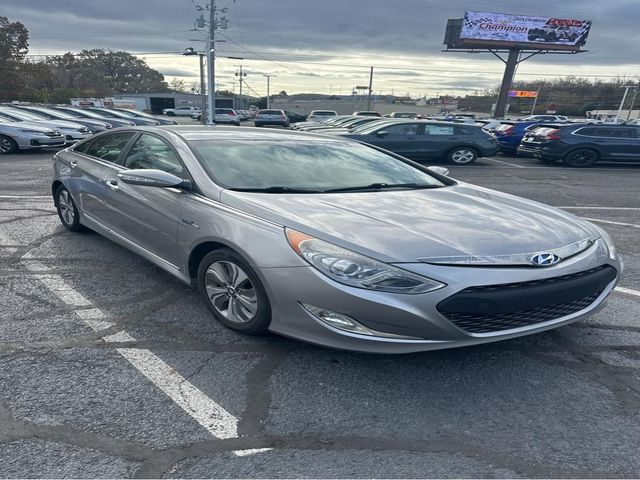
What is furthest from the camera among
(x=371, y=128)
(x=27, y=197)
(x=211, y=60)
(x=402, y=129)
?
(x=211, y=60)

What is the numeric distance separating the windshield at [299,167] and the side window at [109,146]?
112cm

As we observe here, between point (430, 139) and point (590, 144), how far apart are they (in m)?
5.09

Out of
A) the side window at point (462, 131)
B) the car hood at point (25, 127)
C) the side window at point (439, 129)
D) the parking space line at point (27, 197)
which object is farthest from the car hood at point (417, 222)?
the car hood at point (25, 127)

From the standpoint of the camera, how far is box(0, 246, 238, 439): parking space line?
7.40 ft

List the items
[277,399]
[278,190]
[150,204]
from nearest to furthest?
[277,399] → [278,190] → [150,204]

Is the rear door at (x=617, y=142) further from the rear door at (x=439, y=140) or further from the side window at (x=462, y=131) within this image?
the rear door at (x=439, y=140)

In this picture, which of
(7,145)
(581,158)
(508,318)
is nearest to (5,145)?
(7,145)

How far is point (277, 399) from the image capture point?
2.46 metres

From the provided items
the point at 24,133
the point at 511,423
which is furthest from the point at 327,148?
the point at 24,133

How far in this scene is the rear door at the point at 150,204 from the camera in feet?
11.2

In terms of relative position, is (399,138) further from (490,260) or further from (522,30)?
(522,30)

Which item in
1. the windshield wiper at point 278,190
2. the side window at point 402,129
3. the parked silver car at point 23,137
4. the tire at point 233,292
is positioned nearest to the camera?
the tire at point 233,292

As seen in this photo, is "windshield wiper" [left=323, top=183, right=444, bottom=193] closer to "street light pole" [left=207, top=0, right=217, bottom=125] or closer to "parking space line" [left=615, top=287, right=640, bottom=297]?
"parking space line" [left=615, top=287, right=640, bottom=297]

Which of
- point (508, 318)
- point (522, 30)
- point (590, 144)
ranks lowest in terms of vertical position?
point (508, 318)
